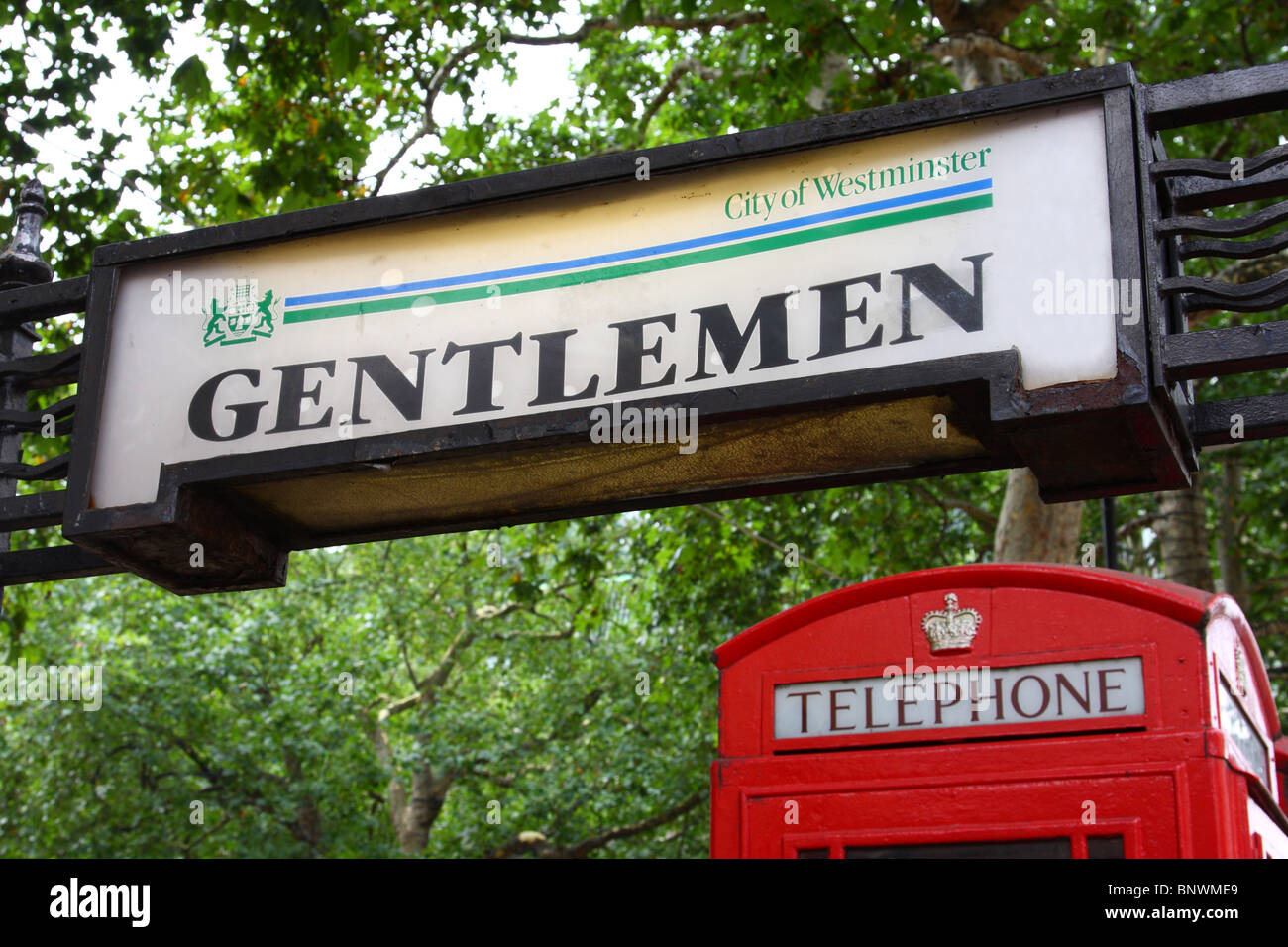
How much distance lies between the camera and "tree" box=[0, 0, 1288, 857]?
8.52m

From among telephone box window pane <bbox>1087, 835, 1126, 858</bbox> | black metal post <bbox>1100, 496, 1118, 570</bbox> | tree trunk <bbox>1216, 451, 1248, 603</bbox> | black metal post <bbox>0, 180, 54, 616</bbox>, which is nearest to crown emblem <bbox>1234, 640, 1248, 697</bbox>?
telephone box window pane <bbox>1087, 835, 1126, 858</bbox>

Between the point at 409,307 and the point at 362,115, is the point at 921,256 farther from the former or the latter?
the point at 362,115

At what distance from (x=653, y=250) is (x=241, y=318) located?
93cm

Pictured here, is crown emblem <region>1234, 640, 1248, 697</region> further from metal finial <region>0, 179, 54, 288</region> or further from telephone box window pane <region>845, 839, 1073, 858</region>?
metal finial <region>0, 179, 54, 288</region>

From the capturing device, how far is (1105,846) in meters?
3.19

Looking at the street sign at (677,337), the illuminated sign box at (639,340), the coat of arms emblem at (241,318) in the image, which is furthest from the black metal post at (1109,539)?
the coat of arms emblem at (241,318)

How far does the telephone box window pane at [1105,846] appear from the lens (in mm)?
3154

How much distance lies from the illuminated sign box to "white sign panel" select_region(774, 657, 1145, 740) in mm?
965

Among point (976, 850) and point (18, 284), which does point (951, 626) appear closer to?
point (976, 850)

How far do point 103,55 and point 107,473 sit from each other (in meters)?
5.21

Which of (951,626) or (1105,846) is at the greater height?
(951,626)

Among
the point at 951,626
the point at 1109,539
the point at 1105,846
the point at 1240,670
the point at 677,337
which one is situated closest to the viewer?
the point at 677,337

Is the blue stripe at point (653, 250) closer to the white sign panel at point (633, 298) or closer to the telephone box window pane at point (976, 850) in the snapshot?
the white sign panel at point (633, 298)

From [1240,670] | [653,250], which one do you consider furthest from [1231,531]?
[653,250]
